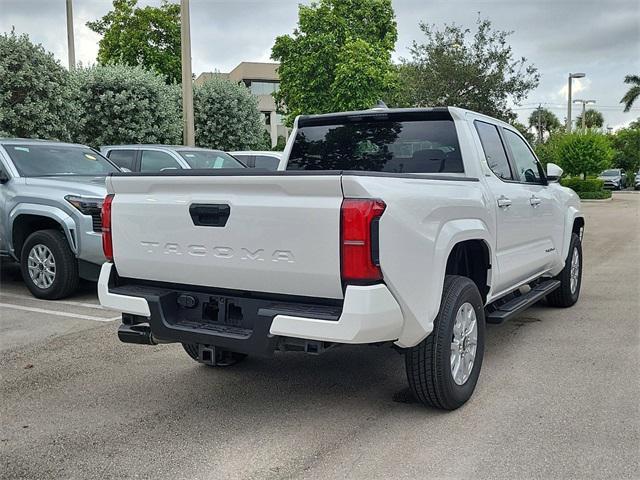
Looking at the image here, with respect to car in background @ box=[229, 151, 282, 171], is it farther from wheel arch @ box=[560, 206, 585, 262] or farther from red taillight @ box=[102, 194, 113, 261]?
red taillight @ box=[102, 194, 113, 261]

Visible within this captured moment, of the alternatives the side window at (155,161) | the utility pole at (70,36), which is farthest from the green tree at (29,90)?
the utility pole at (70,36)

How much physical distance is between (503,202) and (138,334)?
8.99 feet

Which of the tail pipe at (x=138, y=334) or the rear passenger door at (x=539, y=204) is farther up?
the rear passenger door at (x=539, y=204)

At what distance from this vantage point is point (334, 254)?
3209mm

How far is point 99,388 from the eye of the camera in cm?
448

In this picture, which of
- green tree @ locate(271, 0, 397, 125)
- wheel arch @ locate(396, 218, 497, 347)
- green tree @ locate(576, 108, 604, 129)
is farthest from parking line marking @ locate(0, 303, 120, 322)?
green tree @ locate(576, 108, 604, 129)

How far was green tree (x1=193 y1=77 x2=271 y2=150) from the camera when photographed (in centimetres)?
1972

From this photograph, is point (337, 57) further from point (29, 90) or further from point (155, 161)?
point (155, 161)

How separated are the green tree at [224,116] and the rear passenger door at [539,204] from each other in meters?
14.7

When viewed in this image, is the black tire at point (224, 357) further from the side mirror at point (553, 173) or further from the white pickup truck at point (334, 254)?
the side mirror at point (553, 173)

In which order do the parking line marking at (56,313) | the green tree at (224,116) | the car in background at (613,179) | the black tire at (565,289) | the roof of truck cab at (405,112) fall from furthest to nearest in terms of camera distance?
the car in background at (613,179) → the green tree at (224,116) → the black tire at (565,289) → the parking line marking at (56,313) → the roof of truck cab at (405,112)

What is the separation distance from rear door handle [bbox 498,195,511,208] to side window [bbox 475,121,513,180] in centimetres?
23

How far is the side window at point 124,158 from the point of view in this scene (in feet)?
36.4

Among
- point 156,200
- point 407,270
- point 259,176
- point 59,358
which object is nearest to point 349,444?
point 407,270
